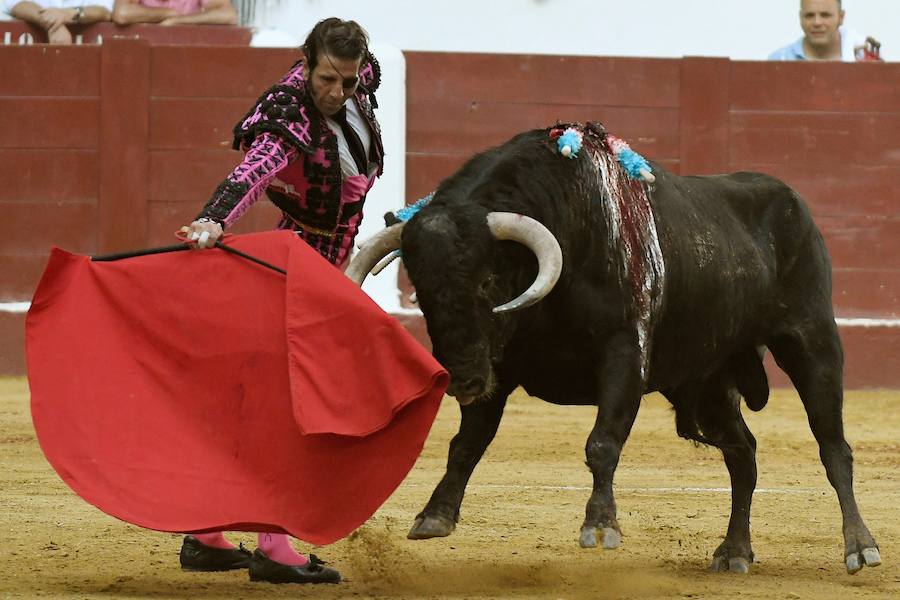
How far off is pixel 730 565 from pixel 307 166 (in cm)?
135

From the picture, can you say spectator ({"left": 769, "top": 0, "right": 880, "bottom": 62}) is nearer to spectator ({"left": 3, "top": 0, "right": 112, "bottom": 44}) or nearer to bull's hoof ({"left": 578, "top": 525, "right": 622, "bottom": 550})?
spectator ({"left": 3, "top": 0, "right": 112, "bottom": 44})

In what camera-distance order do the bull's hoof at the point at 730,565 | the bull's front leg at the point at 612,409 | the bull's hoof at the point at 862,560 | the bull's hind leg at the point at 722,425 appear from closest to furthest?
the bull's front leg at the point at 612,409
the bull's hoof at the point at 862,560
the bull's hoof at the point at 730,565
the bull's hind leg at the point at 722,425

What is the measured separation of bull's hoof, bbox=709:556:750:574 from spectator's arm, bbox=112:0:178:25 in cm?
582

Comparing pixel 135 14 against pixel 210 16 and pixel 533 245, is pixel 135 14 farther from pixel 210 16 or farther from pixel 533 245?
pixel 533 245

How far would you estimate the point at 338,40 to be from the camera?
3.59 metres

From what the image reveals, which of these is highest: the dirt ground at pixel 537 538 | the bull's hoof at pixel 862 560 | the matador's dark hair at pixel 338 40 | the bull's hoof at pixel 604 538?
the matador's dark hair at pixel 338 40

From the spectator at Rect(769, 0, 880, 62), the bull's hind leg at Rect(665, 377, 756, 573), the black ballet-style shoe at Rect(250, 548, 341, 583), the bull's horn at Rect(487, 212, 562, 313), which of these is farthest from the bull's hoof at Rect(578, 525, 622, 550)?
the spectator at Rect(769, 0, 880, 62)

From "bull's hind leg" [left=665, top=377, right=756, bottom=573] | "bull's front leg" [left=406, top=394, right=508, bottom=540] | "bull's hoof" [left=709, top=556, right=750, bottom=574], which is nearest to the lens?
"bull's front leg" [left=406, top=394, right=508, bottom=540]

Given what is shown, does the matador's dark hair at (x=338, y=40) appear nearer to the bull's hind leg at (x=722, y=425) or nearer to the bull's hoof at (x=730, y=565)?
the bull's hind leg at (x=722, y=425)

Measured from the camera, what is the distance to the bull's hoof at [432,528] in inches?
144

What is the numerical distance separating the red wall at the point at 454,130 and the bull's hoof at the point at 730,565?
5.03m

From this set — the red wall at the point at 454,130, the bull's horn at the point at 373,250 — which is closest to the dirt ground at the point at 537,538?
the bull's horn at the point at 373,250

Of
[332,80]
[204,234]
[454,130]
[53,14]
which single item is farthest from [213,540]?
[53,14]

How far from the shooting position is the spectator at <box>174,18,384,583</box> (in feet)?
11.9
